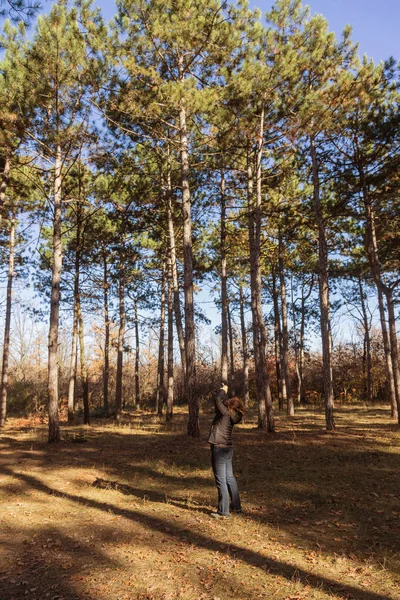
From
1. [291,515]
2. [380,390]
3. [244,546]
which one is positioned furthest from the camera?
[380,390]

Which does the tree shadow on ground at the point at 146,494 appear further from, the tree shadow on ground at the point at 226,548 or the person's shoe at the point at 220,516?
the tree shadow on ground at the point at 226,548

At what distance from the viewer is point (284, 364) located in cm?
1889

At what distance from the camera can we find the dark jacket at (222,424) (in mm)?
6250

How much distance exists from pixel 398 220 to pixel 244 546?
13.6 meters

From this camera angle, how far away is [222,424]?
6355 millimetres

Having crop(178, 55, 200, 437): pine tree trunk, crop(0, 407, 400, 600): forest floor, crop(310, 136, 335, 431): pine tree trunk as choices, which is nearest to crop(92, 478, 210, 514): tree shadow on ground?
crop(0, 407, 400, 600): forest floor

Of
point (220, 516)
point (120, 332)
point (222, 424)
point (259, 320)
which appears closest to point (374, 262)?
point (259, 320)

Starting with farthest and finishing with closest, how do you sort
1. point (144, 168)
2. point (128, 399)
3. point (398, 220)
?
point (128, 399) → point (144, 168) → point (398, 220)

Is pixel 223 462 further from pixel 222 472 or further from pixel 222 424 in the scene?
pixel 222 424

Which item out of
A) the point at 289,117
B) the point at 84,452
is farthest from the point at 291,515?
the point at 289,117

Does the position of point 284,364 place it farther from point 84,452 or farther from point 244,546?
A: point 244,546

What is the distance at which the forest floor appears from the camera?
4312mm

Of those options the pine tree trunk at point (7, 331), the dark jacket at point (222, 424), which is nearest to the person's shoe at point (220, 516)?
the dark jacket at point (222, 424)

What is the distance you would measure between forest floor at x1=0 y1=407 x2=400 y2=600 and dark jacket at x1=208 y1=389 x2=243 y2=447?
4.11ft
